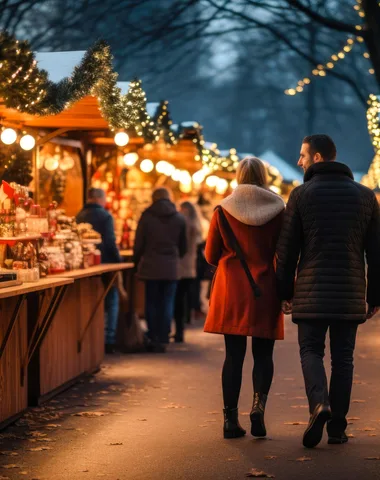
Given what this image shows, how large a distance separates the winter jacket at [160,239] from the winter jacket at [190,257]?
123 centimetres

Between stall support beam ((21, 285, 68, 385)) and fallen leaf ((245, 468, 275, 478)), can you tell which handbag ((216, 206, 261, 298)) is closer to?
fallen leaf ((245, 468, 275, 478))

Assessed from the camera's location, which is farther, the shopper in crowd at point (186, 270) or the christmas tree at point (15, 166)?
the shopper in crowd at point (186, 270)

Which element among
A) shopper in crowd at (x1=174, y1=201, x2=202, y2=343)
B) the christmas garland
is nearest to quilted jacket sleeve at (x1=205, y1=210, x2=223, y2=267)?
the christmas garland

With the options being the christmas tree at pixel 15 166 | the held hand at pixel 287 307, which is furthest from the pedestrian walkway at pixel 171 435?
the christmas tree at pixel 15 166

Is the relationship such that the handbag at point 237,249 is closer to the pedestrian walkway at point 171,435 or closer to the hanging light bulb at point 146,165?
the pedestrian walkway at point 171,435

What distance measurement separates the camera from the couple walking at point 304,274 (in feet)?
26.4

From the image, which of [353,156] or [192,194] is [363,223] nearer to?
[192,194]

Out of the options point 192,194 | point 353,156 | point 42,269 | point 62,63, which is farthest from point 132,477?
point 353,156

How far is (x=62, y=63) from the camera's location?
1170cm

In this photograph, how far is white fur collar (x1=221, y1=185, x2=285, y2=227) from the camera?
338 inches

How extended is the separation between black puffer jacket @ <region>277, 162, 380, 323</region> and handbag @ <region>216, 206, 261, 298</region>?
1.13 feet

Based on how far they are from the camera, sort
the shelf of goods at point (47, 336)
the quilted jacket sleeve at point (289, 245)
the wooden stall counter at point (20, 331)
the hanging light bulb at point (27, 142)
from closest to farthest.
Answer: the quilted jacket sleeve at point (289, 245)
the wooden stall counter at point (20, 331)
the shelf of goods at point (47, 336)
the hanging light bulb at point (27, 142)

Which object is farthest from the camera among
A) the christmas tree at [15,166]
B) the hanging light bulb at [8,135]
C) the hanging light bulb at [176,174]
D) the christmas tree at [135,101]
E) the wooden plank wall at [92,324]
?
the hanging light bulb at [176,174]

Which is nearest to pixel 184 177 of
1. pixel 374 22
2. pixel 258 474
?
pixel 374 22
